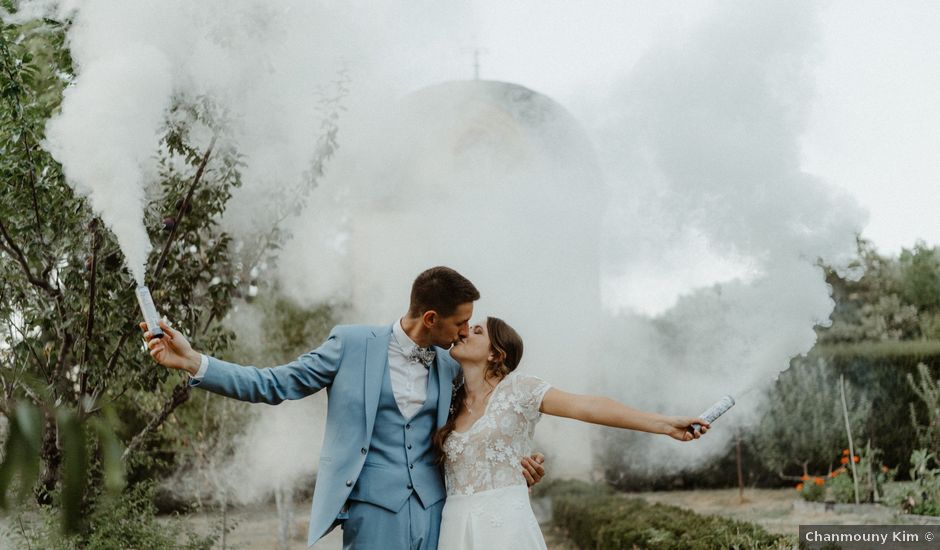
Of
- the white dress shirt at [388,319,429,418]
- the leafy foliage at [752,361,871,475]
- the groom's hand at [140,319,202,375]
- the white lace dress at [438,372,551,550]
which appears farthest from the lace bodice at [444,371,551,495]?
the leafy foliage at [752,361,871,475]

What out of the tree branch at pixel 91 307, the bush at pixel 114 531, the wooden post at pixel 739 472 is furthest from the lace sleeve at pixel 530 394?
the wooden post at pixel 739 472

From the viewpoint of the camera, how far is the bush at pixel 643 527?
547 centimetres

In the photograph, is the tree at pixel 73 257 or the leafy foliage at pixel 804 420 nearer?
the tree at pixel 73 257

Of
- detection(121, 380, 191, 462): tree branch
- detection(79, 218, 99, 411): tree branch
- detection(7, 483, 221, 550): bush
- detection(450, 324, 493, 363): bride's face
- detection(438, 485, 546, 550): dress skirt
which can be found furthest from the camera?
detection(121, 380, 191, 462): tree branch

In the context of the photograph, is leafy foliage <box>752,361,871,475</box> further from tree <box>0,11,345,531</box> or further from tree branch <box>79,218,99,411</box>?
tree branch <box>79,218,99,411</box>

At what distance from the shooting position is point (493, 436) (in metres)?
3.41

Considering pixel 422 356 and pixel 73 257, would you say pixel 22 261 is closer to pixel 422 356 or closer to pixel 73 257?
pixel 73 257

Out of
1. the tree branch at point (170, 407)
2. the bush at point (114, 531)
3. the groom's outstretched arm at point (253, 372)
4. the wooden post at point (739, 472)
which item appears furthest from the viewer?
the wooden post at point (739, 472)

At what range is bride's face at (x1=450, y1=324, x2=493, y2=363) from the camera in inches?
→ 141

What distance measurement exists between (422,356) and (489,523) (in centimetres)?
69

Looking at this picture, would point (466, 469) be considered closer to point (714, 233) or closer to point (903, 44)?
point (903, 44)

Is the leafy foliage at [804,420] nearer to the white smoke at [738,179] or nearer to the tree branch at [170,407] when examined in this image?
the white smoke at [738,179]

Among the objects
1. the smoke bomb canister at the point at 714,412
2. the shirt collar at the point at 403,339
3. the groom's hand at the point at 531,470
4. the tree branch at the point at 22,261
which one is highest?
the tree branch at the point at 22,261

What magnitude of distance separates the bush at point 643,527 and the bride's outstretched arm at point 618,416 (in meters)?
2.33
